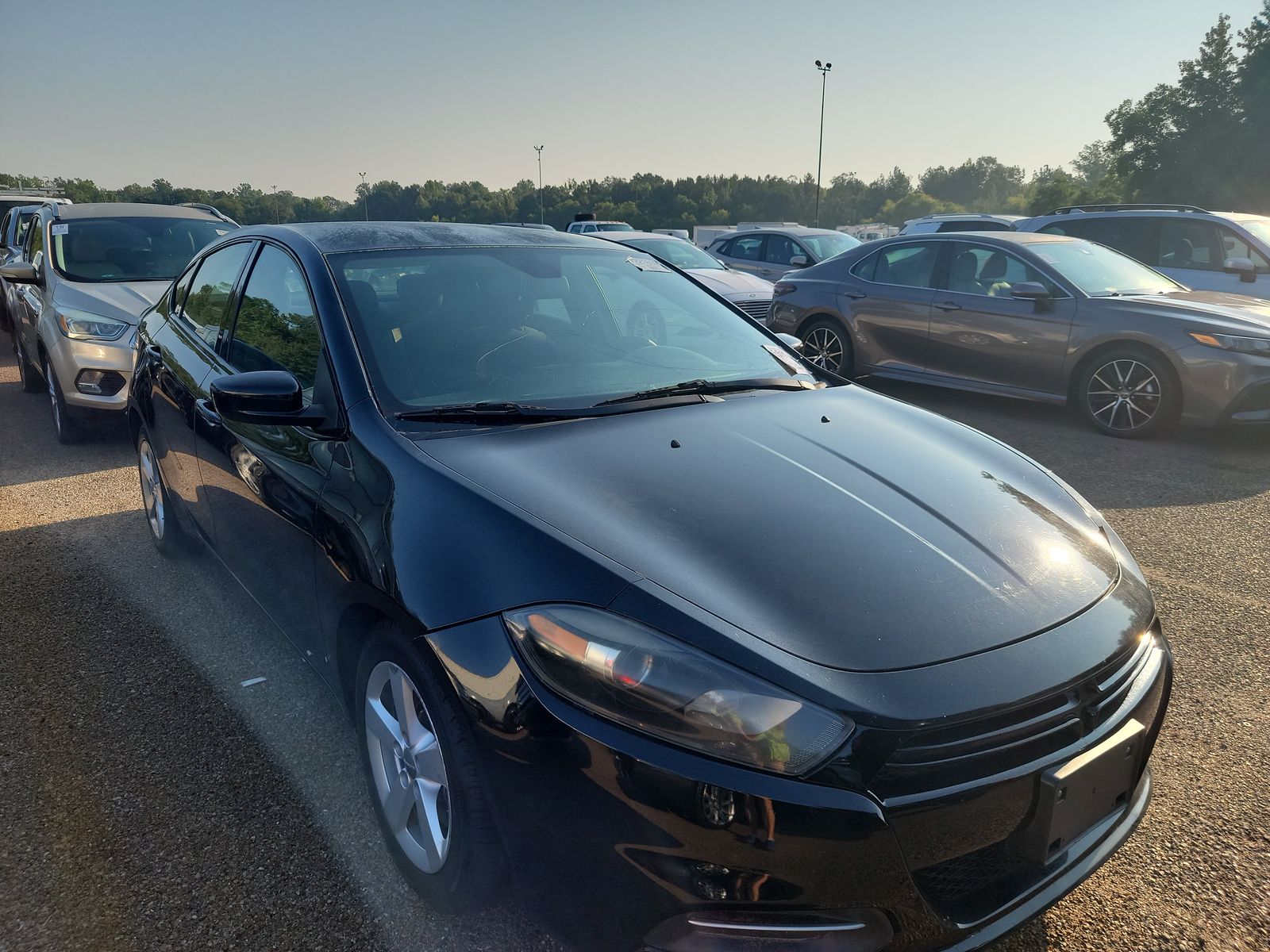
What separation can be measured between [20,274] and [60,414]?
1.14 m

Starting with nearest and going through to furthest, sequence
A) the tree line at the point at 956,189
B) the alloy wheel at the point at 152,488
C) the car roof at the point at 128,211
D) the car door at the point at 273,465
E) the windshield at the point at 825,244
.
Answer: the car door at the point at 273,465
the alloy wheel at the point at 152,488
the car roof at the point at 128,211
the windshield at the point at 825,244
the tree line at the point at 956,189

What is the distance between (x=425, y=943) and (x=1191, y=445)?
21.5 ft

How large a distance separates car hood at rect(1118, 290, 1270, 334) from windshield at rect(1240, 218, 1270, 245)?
212cm

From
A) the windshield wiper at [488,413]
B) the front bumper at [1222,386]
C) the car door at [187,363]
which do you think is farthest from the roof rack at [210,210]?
the front bumper at [1222,386]

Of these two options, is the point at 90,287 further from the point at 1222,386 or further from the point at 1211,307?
the point at 1211,307

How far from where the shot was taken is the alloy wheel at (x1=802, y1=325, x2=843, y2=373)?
852 cm

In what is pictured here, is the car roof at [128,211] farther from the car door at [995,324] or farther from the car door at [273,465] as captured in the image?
the car door at [995,324]

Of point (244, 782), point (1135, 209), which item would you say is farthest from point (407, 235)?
point (1135, 209)

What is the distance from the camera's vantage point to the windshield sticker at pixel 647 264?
3609 millimetres

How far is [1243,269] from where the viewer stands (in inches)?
341

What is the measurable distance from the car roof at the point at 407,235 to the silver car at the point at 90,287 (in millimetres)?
3049

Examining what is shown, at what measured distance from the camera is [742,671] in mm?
1617

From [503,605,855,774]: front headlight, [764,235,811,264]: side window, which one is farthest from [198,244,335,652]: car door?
[764,235,811,264]: side window

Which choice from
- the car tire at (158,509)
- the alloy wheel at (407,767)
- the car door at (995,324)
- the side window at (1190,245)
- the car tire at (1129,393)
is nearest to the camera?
the alloy wheel at (407,767)
